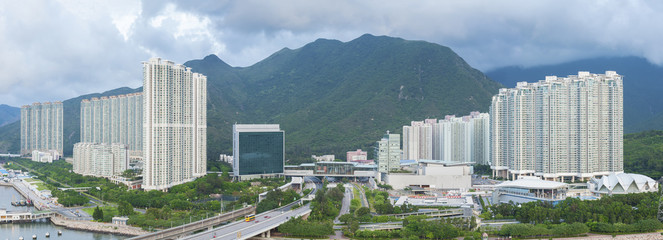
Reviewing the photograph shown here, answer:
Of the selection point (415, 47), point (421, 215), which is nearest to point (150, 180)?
point (421, 215)

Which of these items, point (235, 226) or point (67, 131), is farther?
point (67, 131)

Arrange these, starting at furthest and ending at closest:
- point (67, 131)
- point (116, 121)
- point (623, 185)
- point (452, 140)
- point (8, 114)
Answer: point (8, 114) → point (67, 131) → point (116, 121) → point (452, 140) → point (623, 185)

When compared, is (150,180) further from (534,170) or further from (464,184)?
(534,170)

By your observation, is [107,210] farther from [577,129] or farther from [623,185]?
[577,129]

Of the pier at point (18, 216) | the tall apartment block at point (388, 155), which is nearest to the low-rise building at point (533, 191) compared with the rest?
the tall apartment block at point (388, 155)

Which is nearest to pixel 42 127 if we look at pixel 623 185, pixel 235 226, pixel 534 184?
pixel 235 226

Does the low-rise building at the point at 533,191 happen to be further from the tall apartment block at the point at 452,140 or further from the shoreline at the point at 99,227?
the shoreline at the point at 99,227
